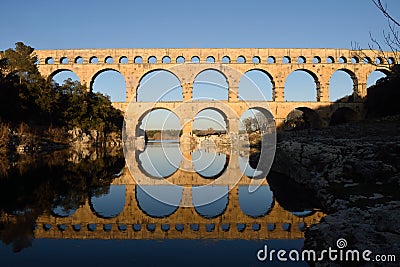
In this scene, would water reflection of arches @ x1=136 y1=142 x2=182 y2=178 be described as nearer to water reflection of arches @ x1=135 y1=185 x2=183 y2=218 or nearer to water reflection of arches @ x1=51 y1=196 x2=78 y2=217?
water reflection of arches @ x1=135 y1=185 x2=183 y2=218

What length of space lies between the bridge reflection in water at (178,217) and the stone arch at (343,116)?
22.8 meters

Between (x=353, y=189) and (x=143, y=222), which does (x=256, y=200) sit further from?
(x=143, y=222)

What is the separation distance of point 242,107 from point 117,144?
11.4 metres

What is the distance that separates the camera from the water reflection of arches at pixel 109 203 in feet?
17.6

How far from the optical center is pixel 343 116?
2859 cm

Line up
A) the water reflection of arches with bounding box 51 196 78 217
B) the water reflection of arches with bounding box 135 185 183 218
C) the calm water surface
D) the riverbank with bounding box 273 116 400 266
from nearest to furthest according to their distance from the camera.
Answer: the riverbank with bounding box 273 116 400 266, the calm water surface, the water reflection of arches with bounding box 51 196 78 217, the water reflection of arches with bounding box 135 185 183 218

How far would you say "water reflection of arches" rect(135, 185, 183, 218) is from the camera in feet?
18.2

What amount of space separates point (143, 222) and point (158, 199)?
1.59m

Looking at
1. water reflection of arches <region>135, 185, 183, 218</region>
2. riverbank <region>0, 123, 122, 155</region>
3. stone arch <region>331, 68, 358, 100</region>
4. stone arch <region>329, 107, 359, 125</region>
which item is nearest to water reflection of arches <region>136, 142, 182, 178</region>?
water reflection of arches <region>135, 185, 183, 218</region>

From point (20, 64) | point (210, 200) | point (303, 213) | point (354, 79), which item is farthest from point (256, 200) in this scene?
point (354, 79)

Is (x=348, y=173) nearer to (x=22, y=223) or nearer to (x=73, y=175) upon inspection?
(x=22, y=223)

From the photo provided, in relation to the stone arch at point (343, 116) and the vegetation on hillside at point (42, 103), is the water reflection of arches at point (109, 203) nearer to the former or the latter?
the vegetation on hillside at point (42, 103)

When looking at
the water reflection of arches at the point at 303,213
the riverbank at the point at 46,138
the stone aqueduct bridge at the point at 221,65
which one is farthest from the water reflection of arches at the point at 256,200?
the stone aqueduct bridge at the point at 221,65

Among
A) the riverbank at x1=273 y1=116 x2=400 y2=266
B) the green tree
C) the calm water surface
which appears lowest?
the calm water surface
